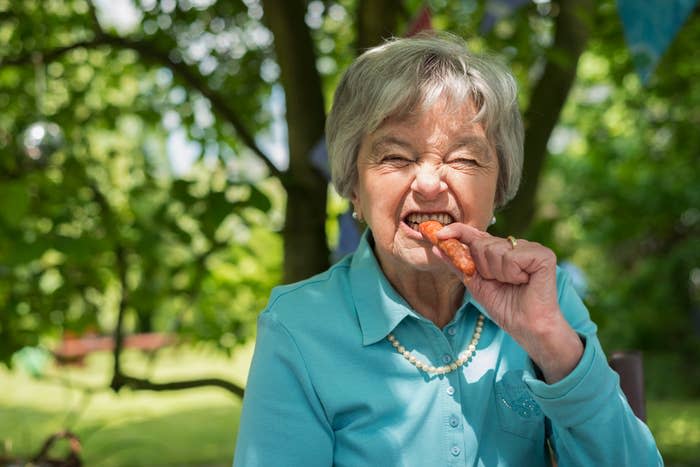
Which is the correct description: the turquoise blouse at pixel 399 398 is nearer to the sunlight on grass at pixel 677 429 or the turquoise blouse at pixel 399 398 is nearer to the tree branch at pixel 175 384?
the tree branch at pixel 175 384

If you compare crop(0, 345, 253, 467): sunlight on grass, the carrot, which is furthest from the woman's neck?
crop(0, 345, 253, 467): sunlight on grass

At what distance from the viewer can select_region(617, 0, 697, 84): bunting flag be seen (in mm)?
2781

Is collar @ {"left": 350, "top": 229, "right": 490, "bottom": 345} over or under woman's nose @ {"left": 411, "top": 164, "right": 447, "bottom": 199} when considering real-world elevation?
under

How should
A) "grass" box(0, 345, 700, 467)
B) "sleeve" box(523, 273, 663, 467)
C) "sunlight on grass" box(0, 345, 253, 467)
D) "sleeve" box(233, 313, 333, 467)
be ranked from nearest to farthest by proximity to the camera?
"sleeve" box(523, 273, 663, 467), "sleeve" box(233, 313, 333, 467), "grass" box(0, 345, 700, 467), "sunlight on grass" box(0, 345, 253, 467)

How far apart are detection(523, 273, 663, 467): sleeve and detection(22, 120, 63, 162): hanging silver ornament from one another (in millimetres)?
2638

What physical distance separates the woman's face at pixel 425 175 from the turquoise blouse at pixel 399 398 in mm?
137

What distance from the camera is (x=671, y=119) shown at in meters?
7.26

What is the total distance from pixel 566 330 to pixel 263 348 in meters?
0.59

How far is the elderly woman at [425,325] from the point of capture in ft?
5.53

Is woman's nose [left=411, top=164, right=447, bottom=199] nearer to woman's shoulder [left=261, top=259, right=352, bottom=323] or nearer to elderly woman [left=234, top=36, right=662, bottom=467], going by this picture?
elderly woman [left=234, top=36, right=662, bottom=467]

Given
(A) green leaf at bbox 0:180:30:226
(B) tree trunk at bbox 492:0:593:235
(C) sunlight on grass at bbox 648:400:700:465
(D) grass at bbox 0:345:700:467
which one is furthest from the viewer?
(D) grass at bbox 0:345:700:467

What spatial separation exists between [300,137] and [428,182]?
171cm

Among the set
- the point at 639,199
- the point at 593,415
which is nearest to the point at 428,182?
the point at 593,415

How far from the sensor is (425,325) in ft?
6.18
